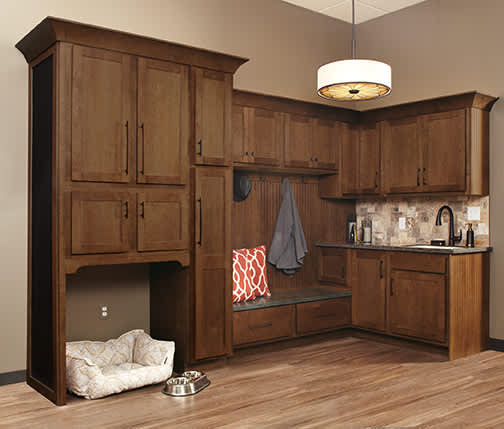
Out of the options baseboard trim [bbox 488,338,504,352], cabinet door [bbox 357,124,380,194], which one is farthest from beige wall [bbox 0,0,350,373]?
baseboard trim [bbox 488,338,504,352]

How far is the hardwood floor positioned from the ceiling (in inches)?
139

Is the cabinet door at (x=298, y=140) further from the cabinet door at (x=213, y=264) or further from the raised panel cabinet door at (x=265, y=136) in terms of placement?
the cabinet door at (x=213, y=264)

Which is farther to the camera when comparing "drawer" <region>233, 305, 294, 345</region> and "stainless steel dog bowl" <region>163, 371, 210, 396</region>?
"drawer" <region>233, 305, 294, 345</region>

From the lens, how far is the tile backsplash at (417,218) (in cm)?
493

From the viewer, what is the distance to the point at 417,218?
540 cm

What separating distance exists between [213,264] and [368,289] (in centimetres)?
A: 176

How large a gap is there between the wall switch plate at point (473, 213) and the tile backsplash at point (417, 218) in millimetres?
27

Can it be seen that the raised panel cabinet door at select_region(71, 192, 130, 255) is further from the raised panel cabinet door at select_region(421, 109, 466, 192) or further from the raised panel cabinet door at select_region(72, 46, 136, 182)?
the raised panel cabinet door at select_region(421, 109, 466, 192)

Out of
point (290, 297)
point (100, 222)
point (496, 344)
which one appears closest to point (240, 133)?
point (290, 297)

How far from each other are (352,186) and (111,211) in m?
2.77

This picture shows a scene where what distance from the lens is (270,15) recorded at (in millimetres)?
5426

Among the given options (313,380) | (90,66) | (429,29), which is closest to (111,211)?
(90,66)

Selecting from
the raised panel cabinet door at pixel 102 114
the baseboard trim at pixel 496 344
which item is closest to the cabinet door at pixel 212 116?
the raised panel cabinet door at pixel 102 114

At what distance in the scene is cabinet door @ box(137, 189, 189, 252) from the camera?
377 cm
